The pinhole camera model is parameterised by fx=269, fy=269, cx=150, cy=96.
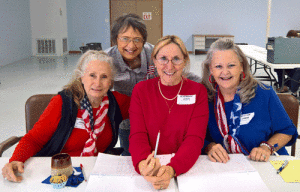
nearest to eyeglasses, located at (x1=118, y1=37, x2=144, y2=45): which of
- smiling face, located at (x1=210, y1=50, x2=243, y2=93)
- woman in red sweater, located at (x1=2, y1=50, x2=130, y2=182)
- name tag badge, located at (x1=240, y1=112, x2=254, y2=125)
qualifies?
woman in red sweater, located at (x1=2, y1=50, x2=130, y2=182)

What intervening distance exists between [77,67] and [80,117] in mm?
333

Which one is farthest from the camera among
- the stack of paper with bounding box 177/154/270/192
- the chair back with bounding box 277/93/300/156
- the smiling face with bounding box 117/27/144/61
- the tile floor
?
the tile floor

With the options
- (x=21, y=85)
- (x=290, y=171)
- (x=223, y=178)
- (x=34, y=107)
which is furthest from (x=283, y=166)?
(x=21, y=85)

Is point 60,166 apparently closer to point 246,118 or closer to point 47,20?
point 246,118

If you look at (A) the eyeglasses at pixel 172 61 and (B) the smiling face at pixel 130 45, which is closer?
(A) the eyeglasses at pixel 172 61

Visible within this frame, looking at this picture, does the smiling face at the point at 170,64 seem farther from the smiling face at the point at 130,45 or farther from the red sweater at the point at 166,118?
the smiling face at the point at 130,45

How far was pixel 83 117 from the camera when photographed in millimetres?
1602

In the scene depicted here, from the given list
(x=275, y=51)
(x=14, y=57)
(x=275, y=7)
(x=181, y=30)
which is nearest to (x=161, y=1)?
(x=181, y=30)

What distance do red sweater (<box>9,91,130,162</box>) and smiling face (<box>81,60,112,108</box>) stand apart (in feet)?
0.42

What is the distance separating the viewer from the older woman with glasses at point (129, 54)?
1.95 meters

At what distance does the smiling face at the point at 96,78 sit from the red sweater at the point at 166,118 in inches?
9.7

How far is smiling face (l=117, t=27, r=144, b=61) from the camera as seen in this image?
1.95 m

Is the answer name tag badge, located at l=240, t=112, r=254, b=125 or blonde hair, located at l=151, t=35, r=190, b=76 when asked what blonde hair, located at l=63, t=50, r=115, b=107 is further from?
name tag badge, located at l=240, t=112, r=254, b=125

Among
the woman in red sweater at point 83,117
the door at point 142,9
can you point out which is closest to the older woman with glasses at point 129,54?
the woman in red sweater at point 83,117
